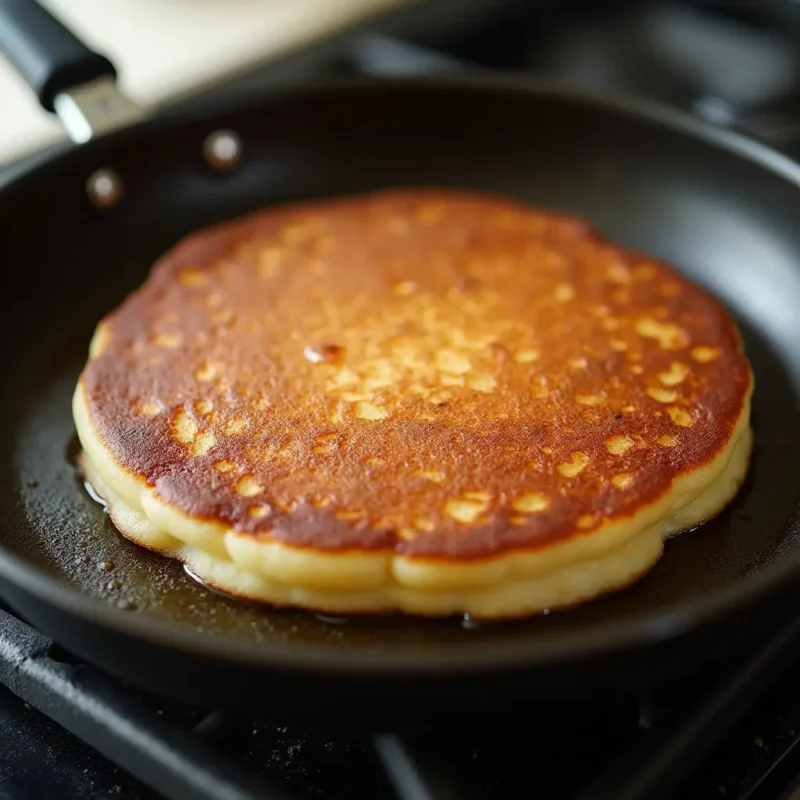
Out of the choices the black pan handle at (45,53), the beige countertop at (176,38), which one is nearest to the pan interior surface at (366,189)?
the black pan handle at (45,53)

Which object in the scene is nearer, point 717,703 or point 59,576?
point 717,703

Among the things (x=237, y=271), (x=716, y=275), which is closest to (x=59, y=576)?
(x=237, y=271)

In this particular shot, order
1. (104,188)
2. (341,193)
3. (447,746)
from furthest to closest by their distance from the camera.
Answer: (341,193) → (104,188) → (447,746)

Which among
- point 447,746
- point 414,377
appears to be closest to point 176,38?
point 414,377

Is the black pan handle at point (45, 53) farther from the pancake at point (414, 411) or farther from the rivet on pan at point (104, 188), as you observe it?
the pancake at point (414, 411)

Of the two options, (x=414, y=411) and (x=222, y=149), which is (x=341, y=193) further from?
(x=414, y=411)

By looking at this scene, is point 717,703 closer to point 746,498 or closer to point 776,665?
point 776,665
